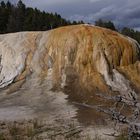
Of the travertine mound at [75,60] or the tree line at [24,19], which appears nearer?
the travertine mound at [75,60]

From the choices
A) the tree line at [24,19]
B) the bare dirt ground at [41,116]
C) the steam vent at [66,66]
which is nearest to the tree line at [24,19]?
the tree line at [24,19]

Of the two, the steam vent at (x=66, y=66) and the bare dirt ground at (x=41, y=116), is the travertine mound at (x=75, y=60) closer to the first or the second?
the steam vent at (x=66, y=66)

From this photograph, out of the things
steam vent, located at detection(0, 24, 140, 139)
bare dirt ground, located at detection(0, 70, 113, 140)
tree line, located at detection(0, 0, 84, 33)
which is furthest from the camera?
tree line, located at detection(0, 0, 84, 33)

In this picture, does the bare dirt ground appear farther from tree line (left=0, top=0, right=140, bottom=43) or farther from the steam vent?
tree line (left=0, top=0, right=140, bottom=43)

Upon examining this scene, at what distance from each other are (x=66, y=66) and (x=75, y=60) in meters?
0.38

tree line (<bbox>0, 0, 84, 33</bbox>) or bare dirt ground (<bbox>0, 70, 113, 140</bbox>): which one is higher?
tree line (<bbox>0, 0, 84, 33</bbox>)

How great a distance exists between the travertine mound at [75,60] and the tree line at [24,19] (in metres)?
27.0

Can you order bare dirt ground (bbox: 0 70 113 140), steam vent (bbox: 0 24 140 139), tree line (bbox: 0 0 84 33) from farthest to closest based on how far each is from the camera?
tree line (bbox: 0 0 84 33) → steam vent (bbox: 0 24 140 139) → bare dirt ground (bbox: 0 70 113 140)

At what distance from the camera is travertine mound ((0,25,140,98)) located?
634 inches

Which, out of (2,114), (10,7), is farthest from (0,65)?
(10,7)

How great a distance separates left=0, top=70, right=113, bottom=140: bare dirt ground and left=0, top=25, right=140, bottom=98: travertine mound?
535 mm

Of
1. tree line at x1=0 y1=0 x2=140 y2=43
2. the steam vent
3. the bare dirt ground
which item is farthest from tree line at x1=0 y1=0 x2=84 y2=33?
the bare dirt ground

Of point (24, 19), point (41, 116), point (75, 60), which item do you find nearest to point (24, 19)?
point (24, 19)

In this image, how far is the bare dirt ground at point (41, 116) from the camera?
10.2m
